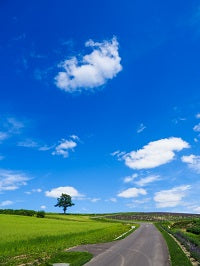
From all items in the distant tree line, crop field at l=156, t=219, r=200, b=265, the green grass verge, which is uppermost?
the distant tree line

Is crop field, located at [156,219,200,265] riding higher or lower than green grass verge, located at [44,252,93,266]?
higher

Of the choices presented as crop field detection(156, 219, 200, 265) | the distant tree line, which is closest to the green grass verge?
crop field detection(156, 219, 200, 265)

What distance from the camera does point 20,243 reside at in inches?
1384

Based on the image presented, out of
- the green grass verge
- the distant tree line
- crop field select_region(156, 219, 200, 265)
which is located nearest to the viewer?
the green grass verge

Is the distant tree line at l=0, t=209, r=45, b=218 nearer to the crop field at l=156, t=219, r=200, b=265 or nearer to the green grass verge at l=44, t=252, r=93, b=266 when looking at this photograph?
the crop field at l=156, t=219, r=200, b=265

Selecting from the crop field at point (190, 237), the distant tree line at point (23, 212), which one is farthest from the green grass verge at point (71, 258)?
the distant tree line at point (23, 212)

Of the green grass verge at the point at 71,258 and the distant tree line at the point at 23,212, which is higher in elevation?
the distant tree line at the point at 23,212

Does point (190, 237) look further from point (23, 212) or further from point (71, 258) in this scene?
point (23, 212)

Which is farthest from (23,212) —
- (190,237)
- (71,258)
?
(71,258)

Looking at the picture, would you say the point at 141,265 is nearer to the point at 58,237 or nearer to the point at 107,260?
the point at 107,260

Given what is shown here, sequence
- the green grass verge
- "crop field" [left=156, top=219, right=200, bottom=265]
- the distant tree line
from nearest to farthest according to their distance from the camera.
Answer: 1. the green grass verge
2. "crop field" [left=156, top=219, right=200, bottom=265]
3. the distant tree line

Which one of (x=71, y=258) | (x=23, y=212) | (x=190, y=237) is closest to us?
(x=71, y=258)

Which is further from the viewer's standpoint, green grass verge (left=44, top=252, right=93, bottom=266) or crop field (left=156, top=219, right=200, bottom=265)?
crop field (left=156, top=219, right=200, bottom=265)

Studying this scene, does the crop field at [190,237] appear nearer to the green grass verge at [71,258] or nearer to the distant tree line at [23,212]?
the green grass verge at [71,258]
